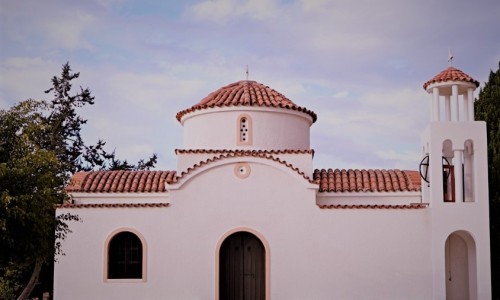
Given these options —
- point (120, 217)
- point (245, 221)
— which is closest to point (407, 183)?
point (245, 221)

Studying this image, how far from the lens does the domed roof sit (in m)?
21.6

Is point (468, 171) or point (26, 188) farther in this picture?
point (468, 171)

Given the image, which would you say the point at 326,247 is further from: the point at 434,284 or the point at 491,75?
the point at 491,75

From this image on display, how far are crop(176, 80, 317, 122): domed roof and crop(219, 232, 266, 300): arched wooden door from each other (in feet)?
15.5

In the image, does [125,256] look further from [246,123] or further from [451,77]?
[451,77]

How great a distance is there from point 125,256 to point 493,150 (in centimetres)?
1312

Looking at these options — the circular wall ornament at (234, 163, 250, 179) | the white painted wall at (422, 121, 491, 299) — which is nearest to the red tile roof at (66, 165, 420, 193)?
the circular wall ornament at (234, 163, 250, 179)

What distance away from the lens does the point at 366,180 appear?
67.2 ft

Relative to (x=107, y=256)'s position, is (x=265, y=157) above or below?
above

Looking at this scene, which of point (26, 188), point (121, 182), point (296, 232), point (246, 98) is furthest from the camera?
point (246, 98)

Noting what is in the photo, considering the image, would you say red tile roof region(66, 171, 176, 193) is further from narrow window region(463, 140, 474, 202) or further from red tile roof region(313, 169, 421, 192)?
narrow window region(463, 140, 474, 202)

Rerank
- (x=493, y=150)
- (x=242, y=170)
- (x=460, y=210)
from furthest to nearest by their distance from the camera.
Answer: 1. (x=493, y=150)
2. (x=242, y=170)
3. (x=460, y=210)

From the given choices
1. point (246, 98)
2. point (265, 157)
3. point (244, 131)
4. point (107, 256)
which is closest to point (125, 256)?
point (107, 256)

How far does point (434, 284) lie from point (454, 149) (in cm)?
398
